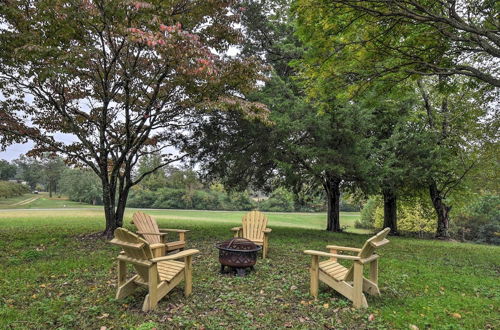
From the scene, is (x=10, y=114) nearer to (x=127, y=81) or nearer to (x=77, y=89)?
(x=77, y=89)

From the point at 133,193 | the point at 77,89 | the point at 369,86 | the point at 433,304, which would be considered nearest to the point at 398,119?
the point at 369,86

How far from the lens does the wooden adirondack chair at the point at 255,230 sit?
5.58 m

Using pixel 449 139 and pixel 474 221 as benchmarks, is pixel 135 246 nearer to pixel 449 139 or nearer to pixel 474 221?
pixel 449 139

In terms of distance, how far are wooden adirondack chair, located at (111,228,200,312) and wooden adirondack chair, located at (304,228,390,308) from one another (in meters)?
1.53

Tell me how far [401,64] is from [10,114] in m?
8.66

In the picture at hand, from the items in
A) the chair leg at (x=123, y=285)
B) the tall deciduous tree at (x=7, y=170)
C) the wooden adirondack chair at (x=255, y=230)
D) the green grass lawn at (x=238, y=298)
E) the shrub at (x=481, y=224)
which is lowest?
the shrub at (x=481, y=224)

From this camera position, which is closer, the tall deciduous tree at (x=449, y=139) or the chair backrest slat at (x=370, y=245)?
the chair backrest slat at (x=370, y=245)

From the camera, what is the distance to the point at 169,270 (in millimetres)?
3482

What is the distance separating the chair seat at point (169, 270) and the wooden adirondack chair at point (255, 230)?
1.98 m

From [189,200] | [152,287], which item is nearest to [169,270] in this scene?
[152,287]

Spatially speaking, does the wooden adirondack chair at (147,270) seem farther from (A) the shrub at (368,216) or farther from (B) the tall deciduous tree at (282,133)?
(A) the shrub at (368,216)

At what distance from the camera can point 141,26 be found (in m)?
5.90

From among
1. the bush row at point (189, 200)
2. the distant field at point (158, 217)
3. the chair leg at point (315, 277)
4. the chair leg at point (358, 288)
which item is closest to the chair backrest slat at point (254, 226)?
the chair leg at point (315, 277)

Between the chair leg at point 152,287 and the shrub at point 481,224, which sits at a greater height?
the chair leg at point 152,287
